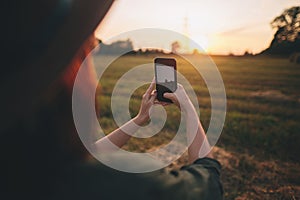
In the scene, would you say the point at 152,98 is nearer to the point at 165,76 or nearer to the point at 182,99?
the point at 165,76

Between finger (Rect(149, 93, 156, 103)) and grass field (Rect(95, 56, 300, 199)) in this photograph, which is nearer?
finger (Rect(149, 93, 156, 103))

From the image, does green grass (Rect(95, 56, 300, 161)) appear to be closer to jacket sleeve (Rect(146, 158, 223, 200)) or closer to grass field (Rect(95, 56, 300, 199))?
grass field (Rect(95, 56, 300, 199))

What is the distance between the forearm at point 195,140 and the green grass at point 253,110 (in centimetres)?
112

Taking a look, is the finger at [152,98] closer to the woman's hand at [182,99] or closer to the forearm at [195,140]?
the woman's hand at [182,99]

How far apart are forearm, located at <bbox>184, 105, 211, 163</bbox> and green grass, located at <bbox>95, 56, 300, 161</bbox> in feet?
3.68

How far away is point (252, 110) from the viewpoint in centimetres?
624

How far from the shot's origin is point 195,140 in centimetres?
89

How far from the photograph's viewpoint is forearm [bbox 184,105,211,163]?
0.86 m

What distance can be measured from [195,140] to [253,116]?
5.15m

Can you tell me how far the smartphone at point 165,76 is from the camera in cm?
124

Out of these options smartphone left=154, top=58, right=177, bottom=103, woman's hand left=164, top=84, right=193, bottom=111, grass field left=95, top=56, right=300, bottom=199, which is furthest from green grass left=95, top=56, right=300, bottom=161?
woman's hand left=164, top=84, right=193, bottom=111

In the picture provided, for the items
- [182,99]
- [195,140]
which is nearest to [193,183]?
[195,140]

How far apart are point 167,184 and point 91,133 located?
0.19 metres

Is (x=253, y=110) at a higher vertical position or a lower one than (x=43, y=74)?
lower
